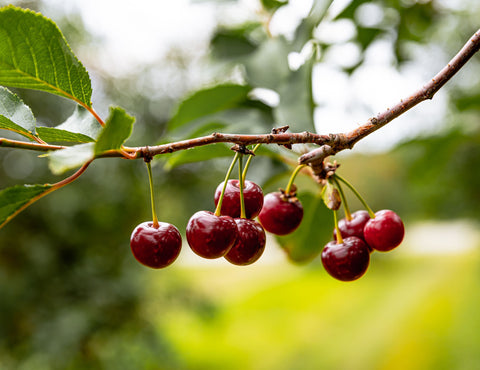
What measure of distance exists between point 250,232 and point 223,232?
11 cm

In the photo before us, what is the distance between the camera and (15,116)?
3.31 ft

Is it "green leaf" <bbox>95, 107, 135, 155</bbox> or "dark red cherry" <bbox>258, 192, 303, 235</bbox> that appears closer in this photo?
"green leaf" <bbox>95, 107, 135, 155</bbox>

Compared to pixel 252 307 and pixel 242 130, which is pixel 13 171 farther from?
pixel 252 307

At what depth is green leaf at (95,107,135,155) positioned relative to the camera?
75cm

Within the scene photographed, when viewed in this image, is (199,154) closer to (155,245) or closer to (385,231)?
(155,245)

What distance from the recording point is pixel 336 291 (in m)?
16.4

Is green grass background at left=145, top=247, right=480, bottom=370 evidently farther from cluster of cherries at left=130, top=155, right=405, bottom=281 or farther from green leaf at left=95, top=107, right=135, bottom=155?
green leaf at left=95, top=107, right=135, bottom=155

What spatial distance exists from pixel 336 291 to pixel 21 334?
12.9m

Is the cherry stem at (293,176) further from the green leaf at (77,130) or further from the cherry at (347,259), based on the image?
the green leaf at (77,130)

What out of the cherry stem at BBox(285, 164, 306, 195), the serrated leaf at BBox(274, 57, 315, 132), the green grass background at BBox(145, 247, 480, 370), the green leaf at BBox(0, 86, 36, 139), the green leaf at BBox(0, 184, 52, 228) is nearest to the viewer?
the green leaf at BBox(0, 184, 52, 228)

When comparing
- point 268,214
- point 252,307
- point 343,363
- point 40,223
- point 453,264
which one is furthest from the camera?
point 453,264

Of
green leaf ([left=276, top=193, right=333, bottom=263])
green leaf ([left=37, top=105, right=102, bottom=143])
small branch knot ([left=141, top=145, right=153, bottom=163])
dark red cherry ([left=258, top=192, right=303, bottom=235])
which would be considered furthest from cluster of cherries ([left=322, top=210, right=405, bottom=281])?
green leaf ([left=37, top=105, right=102, bottom=143])

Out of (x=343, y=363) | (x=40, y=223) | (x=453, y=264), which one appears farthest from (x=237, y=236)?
(x=453, y=264)

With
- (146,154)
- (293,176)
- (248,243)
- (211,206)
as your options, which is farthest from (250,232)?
(211,206)
